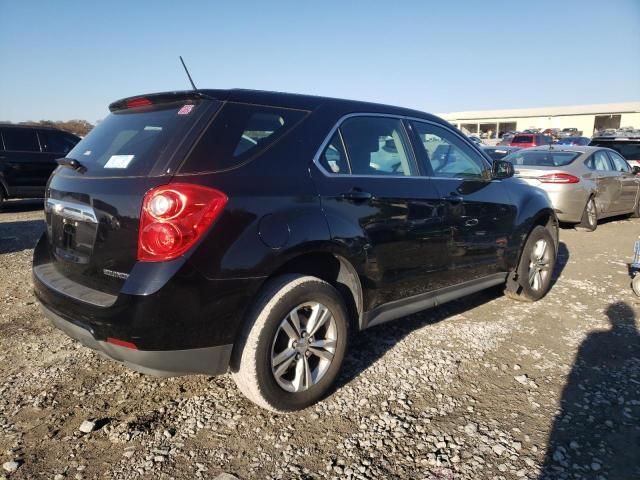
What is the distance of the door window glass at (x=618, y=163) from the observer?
9.40m

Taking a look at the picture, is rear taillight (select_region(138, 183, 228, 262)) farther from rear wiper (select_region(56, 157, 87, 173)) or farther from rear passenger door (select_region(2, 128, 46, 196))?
rear passenger door (select_region(2, 128, 46, 196))

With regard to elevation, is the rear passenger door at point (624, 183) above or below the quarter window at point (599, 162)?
below

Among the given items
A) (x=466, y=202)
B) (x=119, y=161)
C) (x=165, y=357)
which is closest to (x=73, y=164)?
(x=119, y=161)

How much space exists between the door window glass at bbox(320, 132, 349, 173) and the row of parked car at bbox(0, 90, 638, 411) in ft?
0.04

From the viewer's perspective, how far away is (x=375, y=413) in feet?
9.11

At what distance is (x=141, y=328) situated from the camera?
2178 millimetres

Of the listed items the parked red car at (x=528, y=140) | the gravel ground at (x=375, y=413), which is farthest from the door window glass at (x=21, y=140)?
the parked red car at (x=528, y=140)

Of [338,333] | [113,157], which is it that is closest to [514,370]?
[338,333]

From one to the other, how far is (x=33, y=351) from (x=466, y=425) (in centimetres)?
302

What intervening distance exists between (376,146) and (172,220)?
160 cm

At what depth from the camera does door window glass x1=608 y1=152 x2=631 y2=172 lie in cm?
940

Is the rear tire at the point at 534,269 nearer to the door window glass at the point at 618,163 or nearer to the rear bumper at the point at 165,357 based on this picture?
the rear bumper at the point at 165,357

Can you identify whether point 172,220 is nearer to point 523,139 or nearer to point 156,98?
point 156,98

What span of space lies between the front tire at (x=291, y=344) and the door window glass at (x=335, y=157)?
0.69m
